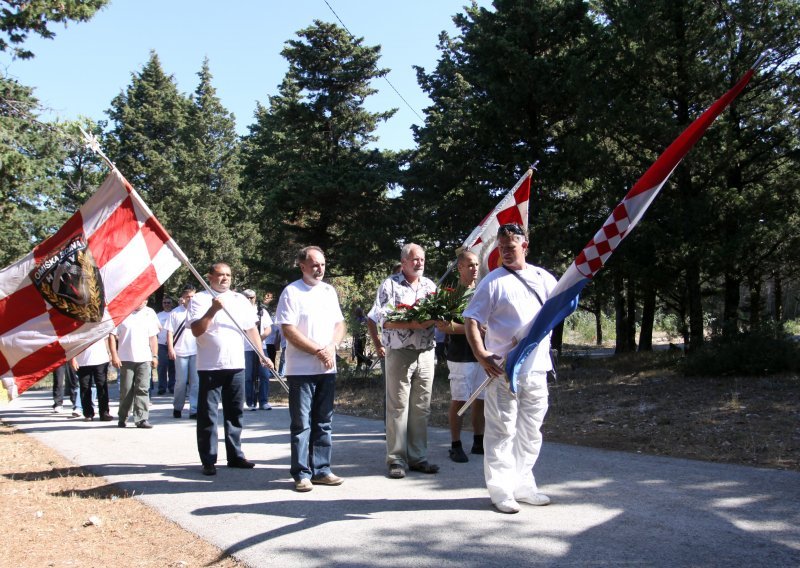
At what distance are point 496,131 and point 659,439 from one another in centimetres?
1288

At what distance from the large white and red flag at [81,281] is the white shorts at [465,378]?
3164 millimetres

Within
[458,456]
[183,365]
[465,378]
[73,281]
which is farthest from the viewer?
[183,365]

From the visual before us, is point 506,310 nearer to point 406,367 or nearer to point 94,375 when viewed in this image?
point 406,367

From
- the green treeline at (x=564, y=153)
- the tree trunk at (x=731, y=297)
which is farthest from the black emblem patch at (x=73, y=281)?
the tree trunk at (x=731, y=297)

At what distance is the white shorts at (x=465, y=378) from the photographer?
23.9 ft

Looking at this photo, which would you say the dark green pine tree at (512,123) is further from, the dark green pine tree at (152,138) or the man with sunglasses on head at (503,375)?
the dark green pine tree at (152,138)

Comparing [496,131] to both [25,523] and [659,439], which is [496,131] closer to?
[659,439]

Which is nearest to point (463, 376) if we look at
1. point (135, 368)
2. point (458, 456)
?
point (458, 456)

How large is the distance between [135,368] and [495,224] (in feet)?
18.8

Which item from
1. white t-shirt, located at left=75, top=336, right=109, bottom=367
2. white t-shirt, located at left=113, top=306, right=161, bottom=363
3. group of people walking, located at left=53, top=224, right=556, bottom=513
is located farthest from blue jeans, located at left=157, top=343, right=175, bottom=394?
group of people walking, located at left=53, top=224, right=556, bottom=513

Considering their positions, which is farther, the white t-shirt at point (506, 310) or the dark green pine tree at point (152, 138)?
the dark green pine tree at point (152, 138)

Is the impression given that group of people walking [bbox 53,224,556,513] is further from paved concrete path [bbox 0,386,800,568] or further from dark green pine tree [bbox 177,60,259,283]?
dark green pine tree [bbox 177,60,259,283]

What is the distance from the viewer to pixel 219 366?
273 inches

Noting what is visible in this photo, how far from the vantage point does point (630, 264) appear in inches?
614
